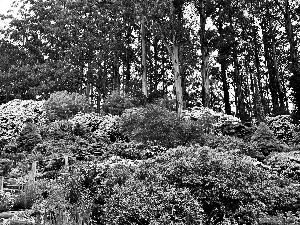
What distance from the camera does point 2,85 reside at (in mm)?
26266

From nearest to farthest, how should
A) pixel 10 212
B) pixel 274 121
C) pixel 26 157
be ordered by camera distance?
1. pixel 10 212
2. pixel 26 157
3. pixel 274 121

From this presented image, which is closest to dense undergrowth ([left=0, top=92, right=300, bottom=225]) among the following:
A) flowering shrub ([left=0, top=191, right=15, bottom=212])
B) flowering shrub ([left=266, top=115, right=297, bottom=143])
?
flowering shrub ([left=0, top=191, right=15, bottom=212])

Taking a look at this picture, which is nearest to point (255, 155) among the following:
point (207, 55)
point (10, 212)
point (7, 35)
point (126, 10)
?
point (10, 212)

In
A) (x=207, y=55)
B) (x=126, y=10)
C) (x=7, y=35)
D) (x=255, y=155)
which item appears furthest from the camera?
(x=7, y=35)

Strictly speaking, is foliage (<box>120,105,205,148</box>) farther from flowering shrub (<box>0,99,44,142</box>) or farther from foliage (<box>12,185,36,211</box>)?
flowering shrub (<box>0,99,44,142</box>)

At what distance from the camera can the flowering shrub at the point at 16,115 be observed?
1762cm

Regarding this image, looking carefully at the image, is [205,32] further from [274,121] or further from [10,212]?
[10,212]

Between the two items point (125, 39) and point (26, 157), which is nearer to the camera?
point (26, 157)

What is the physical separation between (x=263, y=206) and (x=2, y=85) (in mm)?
24033

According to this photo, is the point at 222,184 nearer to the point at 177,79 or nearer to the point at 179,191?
the point at 179,191

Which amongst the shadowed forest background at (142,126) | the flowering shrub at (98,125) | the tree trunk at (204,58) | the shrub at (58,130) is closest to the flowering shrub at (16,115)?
the shadowed forest background at (142,126)

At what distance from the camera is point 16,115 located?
18469 mm

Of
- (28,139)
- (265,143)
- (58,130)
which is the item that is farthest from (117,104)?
(265,143)

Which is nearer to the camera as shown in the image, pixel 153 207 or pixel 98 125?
pixel 153 207
